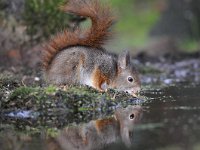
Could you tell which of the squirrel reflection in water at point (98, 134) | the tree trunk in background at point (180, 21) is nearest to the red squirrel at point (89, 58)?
the squirrel reflection in water at point (98, 134)

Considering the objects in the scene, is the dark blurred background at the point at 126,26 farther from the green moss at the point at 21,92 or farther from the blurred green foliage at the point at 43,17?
the green moss at the point at 21,92

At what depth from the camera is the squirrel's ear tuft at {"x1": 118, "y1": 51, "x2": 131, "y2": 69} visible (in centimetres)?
924

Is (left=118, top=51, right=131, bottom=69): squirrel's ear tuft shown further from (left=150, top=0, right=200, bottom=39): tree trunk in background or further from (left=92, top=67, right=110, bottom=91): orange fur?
(left=150, top=0, right=200, bottom=39): tree trunk in background

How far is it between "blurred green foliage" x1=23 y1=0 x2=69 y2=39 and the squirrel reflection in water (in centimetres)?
489

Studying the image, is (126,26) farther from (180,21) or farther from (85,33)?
(85,33)

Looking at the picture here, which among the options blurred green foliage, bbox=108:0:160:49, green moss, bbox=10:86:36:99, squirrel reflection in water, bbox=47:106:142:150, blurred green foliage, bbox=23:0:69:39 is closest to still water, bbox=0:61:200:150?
squirrel reflection in water, bbox=47:106:142:150

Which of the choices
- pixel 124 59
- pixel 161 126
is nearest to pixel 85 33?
pixel 124 59

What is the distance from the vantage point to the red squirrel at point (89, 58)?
9094mm

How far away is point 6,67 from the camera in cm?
1242

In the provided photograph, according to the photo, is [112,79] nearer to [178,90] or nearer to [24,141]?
[178,90]

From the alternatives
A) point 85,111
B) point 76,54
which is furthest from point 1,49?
point 85,111

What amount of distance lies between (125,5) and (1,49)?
40.5ft

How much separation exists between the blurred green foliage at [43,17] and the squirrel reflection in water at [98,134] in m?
4.89

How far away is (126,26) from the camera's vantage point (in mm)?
23812
